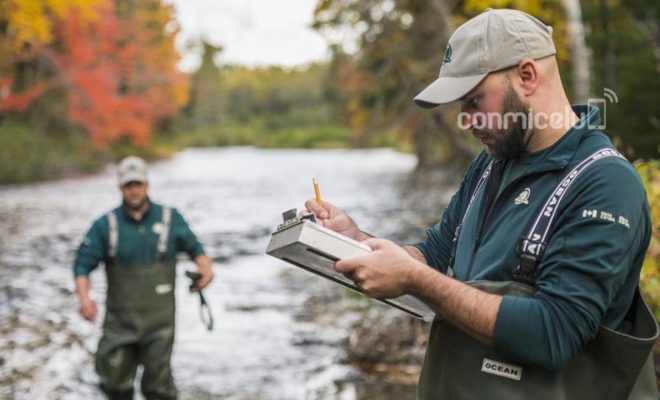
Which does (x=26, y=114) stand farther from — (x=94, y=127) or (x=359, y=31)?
(x=359, y=31)

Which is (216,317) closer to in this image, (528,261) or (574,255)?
(528,261)

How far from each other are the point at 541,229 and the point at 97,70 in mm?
32284

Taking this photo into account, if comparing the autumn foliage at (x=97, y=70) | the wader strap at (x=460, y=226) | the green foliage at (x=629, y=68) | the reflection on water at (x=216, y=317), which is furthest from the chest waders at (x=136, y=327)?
the autumn foliage at (x=97, y=70)

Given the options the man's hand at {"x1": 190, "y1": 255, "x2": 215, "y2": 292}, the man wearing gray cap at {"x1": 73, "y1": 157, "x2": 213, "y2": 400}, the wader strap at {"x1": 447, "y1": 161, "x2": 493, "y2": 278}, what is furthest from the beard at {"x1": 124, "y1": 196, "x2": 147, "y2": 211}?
the wader strap at {"x1": 447, "y1": 161, "x2": 493, "y2": 278}

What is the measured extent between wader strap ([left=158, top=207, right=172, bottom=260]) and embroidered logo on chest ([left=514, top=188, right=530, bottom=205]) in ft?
13.5

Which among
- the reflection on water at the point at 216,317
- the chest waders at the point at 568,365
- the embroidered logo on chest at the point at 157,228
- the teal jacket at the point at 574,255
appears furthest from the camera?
the reflection on water at the point at 216,317

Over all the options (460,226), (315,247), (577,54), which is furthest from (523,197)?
(577,54)

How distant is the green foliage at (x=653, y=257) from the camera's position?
4.27m

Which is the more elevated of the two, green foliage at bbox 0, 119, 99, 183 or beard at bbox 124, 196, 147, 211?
beard at bbox 124, 196, 147, 211

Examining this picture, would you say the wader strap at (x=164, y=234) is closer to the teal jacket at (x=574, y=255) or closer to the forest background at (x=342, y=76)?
the forest background at (x=342, y=76)

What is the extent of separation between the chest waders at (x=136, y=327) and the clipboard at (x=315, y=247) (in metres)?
3.82

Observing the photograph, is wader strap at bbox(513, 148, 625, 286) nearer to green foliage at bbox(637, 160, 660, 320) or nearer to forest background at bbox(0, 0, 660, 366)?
green foliage at bbox(637, 160, 660, 320)

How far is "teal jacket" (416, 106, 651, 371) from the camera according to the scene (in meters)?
1.75

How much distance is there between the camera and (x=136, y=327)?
5.58 meters
